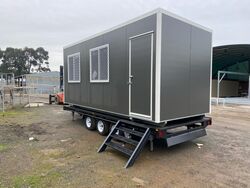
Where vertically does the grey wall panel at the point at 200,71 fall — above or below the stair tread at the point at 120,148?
above

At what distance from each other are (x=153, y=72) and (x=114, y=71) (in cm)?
146

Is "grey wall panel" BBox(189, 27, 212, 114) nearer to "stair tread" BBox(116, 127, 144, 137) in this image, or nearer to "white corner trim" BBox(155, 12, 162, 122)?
"white corner trim" BBox(155, 12, 162, 122)

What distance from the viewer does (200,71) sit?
5.23 m

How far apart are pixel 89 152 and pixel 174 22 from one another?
335 centimetres

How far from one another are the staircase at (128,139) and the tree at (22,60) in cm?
5662

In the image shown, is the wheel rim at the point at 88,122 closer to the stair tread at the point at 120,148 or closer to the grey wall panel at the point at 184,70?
the stair tread at the point at 120,148

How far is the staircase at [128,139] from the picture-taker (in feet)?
13.3

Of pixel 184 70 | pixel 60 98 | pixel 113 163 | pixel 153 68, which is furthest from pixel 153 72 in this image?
pixel 60 98

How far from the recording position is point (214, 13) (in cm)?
1124

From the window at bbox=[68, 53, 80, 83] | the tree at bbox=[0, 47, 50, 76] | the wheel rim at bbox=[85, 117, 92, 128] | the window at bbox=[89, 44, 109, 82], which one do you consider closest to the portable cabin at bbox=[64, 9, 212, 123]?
the window at bbox=[89, 44, 109, 82]

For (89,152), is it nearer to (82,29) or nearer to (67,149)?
(67,149)

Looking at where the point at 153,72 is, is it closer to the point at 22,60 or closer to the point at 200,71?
the point at 200,71

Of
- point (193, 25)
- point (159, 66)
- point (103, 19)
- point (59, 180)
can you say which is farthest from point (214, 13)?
point (59, 180)

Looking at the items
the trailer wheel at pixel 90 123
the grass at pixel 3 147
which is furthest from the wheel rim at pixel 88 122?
the grass at pixel 3 147
